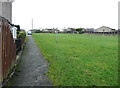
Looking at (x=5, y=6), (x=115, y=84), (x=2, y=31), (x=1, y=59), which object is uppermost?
(x=5, y=6)

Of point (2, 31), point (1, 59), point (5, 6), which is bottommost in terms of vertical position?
point (1, 59)

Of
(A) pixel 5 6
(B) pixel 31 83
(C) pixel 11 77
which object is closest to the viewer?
(B) pixel 31 83

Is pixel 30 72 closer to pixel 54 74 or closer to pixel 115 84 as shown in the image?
pixel 54 74

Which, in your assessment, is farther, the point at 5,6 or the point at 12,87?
the point at 5,6

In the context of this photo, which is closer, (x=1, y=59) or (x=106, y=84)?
(x=1, y=59)

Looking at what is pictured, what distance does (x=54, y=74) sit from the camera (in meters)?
5.95

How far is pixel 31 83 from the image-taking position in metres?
4.89

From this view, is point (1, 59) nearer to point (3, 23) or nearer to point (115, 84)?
point (3, 23)

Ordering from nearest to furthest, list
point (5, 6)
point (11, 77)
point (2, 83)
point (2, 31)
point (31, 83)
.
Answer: point (2, 31) → point (2, 83) → point (31, 83) → point (11, 77) → point (5, 6)

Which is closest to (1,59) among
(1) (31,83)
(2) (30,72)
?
(1) (31,83)

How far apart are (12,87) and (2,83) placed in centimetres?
28

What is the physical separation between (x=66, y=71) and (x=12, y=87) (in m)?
2.40

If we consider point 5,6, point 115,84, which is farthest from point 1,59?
point 5,6

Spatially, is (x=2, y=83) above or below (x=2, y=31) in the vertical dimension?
below
